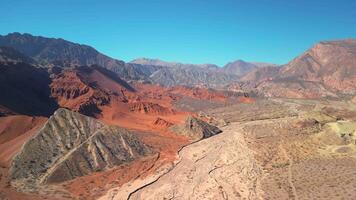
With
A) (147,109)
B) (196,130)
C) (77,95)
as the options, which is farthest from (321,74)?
(196,130)

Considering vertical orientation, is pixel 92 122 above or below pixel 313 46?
below

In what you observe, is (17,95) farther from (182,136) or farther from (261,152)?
(261,152)

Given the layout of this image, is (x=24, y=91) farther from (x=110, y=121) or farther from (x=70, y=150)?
(x=70, y=150)

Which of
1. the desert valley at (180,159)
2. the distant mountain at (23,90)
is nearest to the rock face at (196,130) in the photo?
the desert valley at (180,159)

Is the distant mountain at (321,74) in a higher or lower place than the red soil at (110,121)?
higher

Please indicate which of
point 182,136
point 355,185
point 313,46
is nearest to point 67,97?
point 182,136

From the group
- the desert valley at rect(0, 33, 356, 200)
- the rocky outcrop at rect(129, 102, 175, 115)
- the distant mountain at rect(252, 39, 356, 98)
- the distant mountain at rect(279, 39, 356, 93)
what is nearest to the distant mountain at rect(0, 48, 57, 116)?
the desert valley at rect(0, 33, 356, 200)

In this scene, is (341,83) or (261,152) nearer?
(261,152)

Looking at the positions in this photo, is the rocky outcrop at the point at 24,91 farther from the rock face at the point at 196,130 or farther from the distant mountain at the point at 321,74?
the distant mountain at the point at 321,74

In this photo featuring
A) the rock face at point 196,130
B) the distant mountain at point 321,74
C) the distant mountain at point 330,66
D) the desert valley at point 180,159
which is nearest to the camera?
the desert valley at point 180,159
